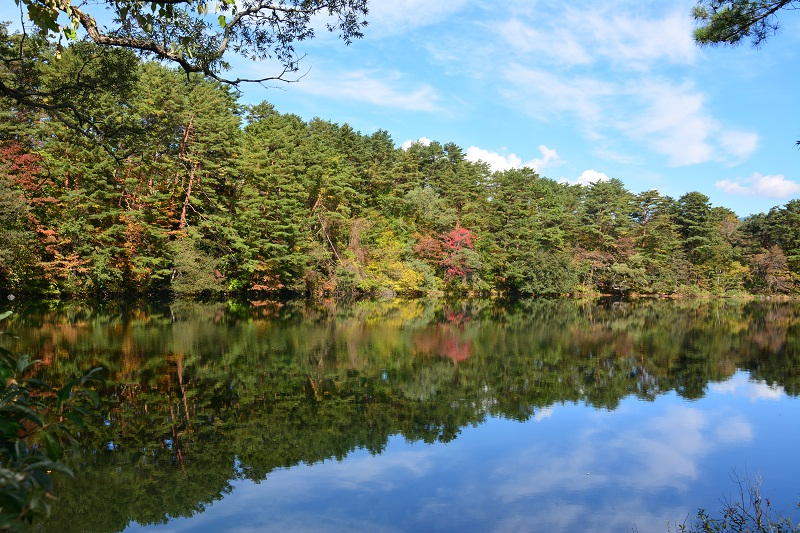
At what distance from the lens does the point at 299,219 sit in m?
27.4

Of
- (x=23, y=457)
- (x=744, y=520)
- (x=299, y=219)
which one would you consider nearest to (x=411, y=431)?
(x=744, y=520)

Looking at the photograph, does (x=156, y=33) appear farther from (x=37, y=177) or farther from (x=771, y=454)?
(x=37, y=177)

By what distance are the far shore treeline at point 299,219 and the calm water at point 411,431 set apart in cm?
415

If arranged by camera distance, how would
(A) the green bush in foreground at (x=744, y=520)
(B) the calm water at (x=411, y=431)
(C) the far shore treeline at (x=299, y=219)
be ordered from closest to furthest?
(A) the green bush in foreground at (x=744, y=520)
(B) the calm water at (x=411, y=431)
(C) the far shore treeline at (x=299, y=219)

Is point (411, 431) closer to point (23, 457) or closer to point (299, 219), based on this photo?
point (23, 457)

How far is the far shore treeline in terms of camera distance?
21359 mm

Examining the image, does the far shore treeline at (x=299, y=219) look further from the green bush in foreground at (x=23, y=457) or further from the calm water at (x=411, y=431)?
the green bush in foreground at (x=23, y=457)

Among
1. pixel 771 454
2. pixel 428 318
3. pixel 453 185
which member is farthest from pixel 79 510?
pixel 453 185

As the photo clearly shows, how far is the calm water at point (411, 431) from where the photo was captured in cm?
→ 527

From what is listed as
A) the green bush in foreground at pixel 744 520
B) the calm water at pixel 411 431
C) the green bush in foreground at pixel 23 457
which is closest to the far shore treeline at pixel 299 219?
the calm water at pixel 411 431

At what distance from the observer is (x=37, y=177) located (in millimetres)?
21812

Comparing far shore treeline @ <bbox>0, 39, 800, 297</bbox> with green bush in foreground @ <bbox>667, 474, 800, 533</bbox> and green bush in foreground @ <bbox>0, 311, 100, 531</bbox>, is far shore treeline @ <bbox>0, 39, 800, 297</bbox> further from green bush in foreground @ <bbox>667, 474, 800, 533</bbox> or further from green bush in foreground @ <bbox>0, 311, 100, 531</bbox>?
green bush in foreground @ <bbox>667, 474, 800, 533</bbox>

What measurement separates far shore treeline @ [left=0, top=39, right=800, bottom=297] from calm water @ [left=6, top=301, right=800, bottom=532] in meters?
4.15

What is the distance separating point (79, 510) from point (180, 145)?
22189 mm
